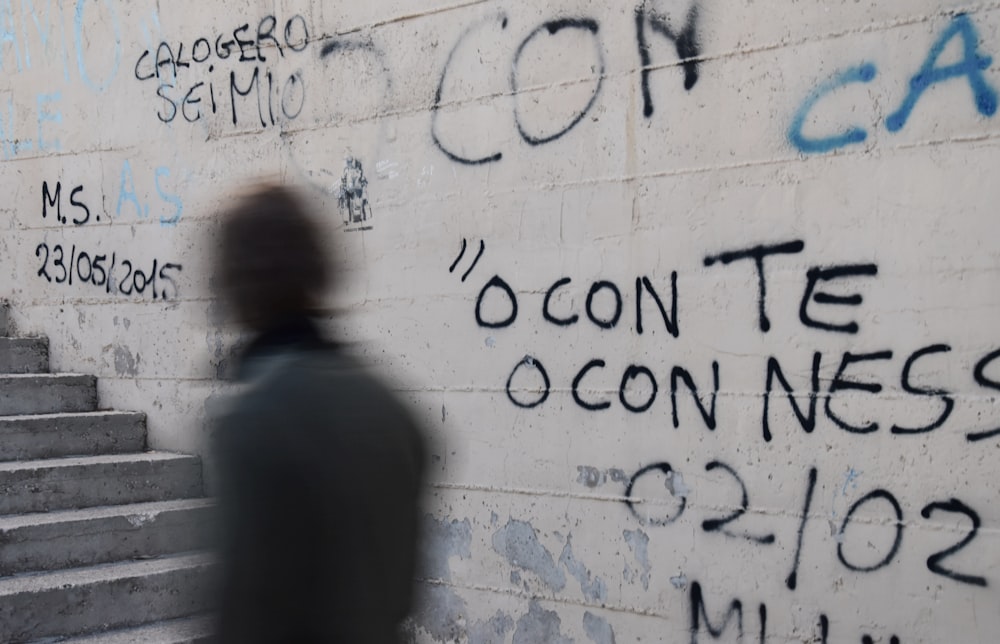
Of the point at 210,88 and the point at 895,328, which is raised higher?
the point at 210,88

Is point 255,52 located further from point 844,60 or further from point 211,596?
point 211,596

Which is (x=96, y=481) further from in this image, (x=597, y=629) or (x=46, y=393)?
(x=597, y=629)

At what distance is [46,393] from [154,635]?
1.56m

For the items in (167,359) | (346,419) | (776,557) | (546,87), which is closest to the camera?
(346,419)

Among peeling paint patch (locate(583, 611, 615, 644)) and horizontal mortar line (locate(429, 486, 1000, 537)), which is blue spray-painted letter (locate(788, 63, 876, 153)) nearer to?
horizontal mortar line (locate(429, 486, 1000, 537))

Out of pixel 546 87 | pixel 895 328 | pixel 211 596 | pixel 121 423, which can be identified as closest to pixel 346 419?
pixel 211 596

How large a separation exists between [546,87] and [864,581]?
1.99 m

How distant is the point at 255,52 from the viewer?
17.0 feet

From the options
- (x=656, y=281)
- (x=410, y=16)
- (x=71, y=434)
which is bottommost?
(x=71, y=434)

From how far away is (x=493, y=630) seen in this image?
4379 millimetres

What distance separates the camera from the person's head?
210cm

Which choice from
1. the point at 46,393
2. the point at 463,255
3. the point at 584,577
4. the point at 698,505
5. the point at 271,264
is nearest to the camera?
the point at 271,264

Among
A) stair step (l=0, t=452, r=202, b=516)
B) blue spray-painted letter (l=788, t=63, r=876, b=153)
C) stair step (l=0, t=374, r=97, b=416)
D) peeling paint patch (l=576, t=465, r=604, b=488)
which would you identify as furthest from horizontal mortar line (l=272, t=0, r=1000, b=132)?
stair step (l=0, t=374, r=97, b=416)

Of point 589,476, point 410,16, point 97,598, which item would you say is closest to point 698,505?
point 589,476
